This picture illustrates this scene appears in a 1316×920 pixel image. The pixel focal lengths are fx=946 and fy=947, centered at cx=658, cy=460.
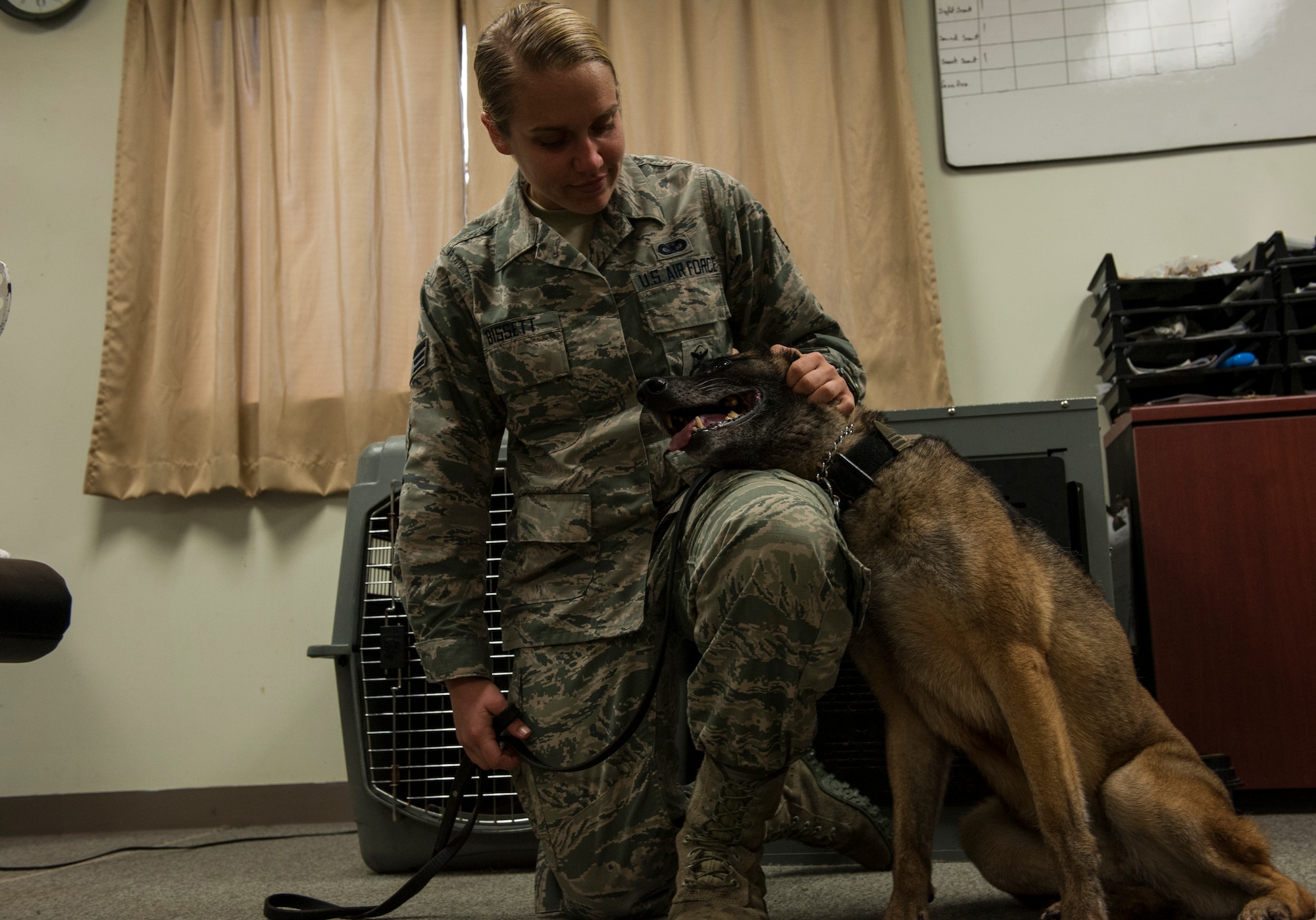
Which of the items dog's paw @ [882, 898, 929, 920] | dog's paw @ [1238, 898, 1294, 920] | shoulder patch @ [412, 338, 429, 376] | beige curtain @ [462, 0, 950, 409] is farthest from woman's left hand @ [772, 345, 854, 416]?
beige curtain @ [462, 0, 950, 409]

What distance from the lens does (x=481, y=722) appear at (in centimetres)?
151

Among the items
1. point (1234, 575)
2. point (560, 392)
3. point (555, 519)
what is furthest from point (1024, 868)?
point (1234, 575)

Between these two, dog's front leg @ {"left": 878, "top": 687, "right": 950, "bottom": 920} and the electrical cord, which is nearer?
dog's front leg @ {"left": 878, "top": 687, "right": 950, "bottom": 920}

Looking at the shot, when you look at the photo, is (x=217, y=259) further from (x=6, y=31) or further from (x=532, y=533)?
(x=532, y=533)

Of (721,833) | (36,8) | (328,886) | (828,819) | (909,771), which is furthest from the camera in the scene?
(36,8)

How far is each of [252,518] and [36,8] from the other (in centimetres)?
187

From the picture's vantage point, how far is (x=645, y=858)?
1.47m

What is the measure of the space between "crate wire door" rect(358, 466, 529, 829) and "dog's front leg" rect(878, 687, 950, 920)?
87 cm

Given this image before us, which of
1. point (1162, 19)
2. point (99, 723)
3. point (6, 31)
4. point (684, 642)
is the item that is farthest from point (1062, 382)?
point (6, 31)

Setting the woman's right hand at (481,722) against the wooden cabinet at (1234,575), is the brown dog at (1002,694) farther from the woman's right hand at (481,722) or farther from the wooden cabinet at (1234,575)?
the wooden cabinet at (1234,575)

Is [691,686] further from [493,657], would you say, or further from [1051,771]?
[493,657]

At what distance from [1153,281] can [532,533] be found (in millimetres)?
1917

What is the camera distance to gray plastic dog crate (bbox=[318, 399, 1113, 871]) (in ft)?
6.11

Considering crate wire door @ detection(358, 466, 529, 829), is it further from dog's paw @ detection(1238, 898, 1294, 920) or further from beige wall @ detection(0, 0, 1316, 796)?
dog's paw @ detection(1238, 898, 1294, 920)
